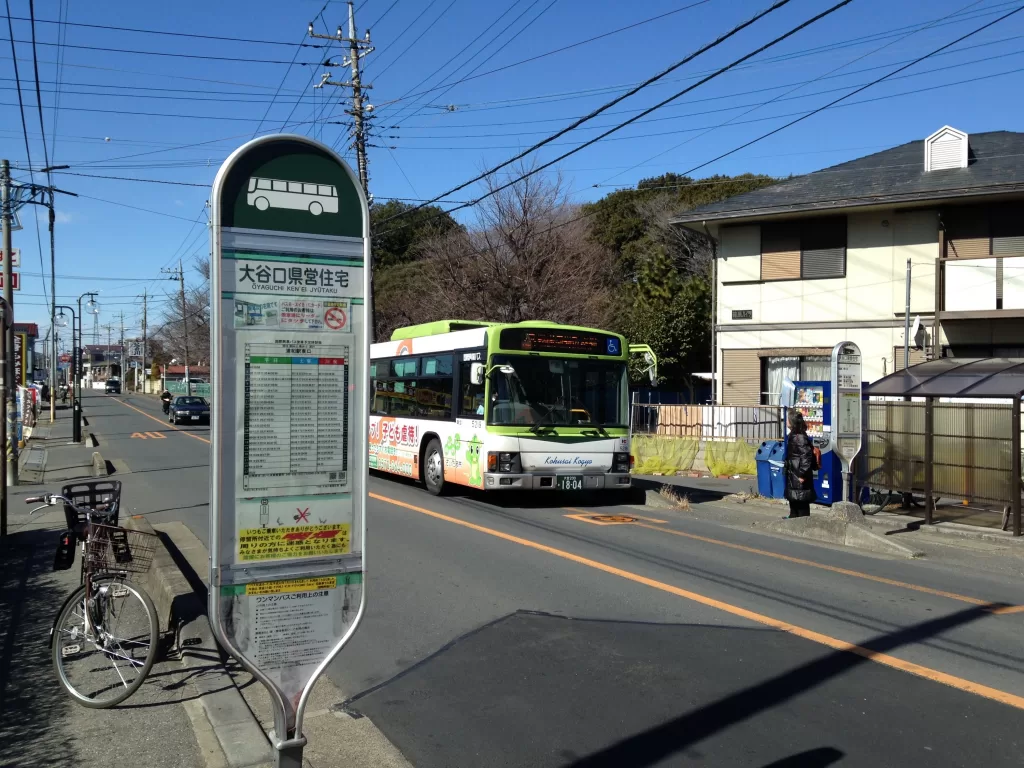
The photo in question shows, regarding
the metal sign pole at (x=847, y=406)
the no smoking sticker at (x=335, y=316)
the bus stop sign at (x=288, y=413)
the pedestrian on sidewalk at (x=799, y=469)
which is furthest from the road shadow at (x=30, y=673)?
the metal sign pole at (x=847, y=406)

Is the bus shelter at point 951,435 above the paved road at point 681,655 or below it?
above

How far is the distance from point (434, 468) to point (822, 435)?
6.85 m

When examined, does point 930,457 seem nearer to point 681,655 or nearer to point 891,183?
point 681,655

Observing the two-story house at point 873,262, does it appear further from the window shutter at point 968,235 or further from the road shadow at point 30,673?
the road shadow at point 30,673

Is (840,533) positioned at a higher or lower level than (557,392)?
lower

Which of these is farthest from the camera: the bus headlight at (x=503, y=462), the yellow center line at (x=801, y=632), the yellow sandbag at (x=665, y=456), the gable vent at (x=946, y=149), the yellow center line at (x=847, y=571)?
the gable vent at (x=946, y=149)

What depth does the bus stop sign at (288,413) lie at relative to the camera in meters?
3.37

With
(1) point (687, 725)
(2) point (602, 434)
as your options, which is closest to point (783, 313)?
(2) point (602, 434)

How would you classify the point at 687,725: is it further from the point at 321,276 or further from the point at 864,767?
the point at 321,276

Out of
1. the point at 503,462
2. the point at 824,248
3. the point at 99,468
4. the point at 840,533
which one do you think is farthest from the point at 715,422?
the point at 99,468

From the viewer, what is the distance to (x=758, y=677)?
5.95m

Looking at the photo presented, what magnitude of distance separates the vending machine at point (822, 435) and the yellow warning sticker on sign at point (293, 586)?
11550mm

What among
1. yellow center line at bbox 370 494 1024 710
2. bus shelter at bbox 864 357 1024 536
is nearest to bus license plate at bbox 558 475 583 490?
yellow center line at bbox 370 494 1024 710

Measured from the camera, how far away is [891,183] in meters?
23.5
